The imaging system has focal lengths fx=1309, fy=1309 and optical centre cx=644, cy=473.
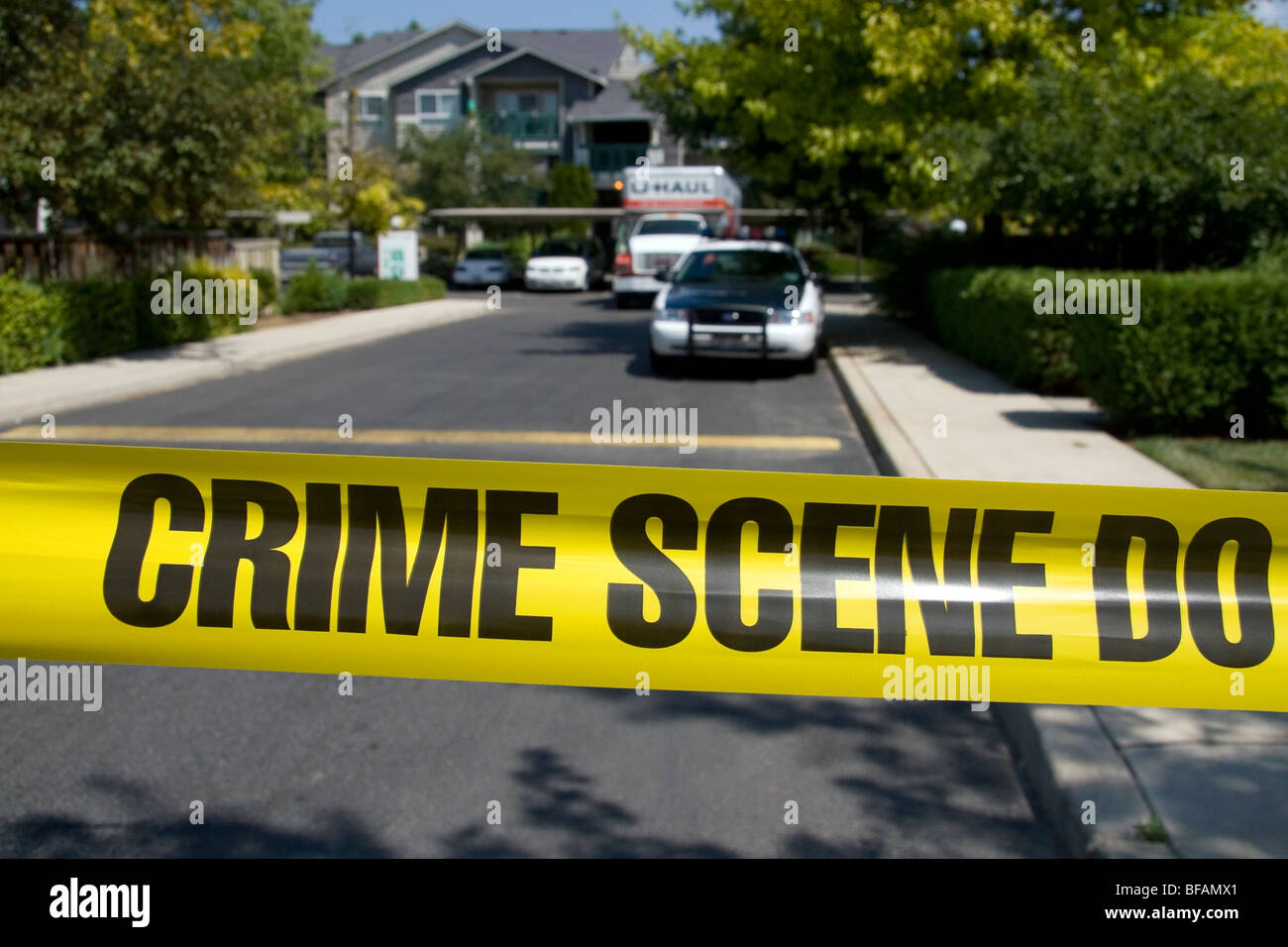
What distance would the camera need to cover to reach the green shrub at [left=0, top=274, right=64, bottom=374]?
1577cm

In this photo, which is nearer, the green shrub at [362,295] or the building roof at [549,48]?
the green shrub at [362,295]

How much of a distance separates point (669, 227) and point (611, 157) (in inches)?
1221

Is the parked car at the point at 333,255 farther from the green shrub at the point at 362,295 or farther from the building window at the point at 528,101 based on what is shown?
the building window at the point at 528,101

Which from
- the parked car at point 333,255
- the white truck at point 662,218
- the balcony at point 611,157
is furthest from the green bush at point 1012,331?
the balcony at point 611,157

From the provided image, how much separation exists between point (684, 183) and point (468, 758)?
Result: 99.2ft

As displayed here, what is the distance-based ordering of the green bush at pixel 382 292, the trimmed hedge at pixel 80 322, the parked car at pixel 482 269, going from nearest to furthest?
the trimmed hedge at pixel 80 322, the green bush at pixel 382 292, the parked car at pixel 482 269

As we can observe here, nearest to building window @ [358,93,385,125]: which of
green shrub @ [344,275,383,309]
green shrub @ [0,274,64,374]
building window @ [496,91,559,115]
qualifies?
building window @ [496,91,559,115]

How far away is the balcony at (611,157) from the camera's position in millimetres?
61594

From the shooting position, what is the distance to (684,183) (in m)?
33.7

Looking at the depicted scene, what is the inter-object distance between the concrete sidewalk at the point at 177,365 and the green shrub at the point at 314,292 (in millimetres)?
1185

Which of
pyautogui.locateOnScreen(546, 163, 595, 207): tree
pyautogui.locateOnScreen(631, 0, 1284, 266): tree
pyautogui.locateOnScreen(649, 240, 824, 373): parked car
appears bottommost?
pyautogui.locateOnScreen(649, 240, 824, 373): parked car

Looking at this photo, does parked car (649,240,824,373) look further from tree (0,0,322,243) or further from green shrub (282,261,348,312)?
green shrub (282,261,348,312)

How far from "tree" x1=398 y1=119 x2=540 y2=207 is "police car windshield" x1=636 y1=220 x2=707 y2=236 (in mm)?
18246
